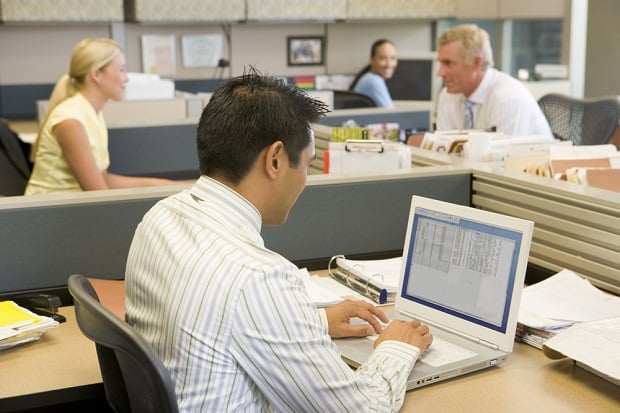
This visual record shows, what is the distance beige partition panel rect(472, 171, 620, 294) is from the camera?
199 centimetres

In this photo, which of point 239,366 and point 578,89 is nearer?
point 239,366

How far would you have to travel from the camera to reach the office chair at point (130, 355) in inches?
47.3

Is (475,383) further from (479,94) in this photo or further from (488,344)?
(479,94)

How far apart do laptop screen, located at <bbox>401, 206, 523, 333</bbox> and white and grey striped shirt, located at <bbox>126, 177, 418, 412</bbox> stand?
1.32 feet

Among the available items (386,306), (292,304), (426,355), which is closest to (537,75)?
(386,306)

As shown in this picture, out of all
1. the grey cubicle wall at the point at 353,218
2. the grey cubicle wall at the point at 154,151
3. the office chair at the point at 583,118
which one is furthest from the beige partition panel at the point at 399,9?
the grey cubicle wall at the point at 353,218

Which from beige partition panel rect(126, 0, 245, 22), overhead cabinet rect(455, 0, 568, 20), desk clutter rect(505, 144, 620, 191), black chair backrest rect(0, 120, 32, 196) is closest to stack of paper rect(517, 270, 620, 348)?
desk clutter rect(505, 144, 620, 191)

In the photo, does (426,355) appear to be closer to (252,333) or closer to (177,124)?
(252,333)

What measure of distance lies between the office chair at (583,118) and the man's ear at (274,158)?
286cm

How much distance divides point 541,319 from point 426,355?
0.30 m

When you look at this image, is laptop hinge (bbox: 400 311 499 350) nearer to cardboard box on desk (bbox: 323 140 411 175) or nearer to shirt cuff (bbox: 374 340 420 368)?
shirt cuff (bbox: 374 340 420 368)

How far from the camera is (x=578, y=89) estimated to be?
208 inches

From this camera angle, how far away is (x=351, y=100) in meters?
5.36

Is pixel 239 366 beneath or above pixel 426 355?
above
